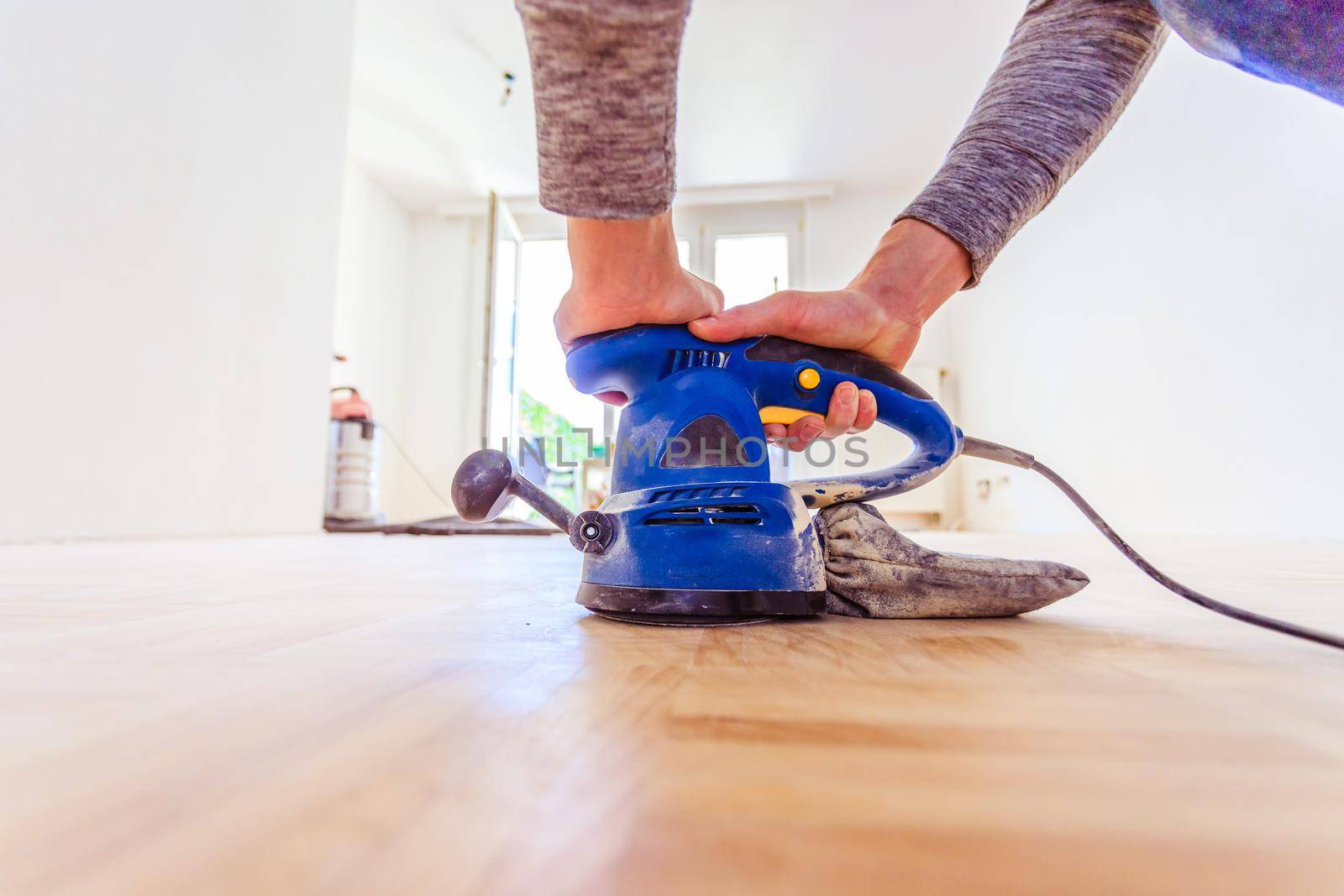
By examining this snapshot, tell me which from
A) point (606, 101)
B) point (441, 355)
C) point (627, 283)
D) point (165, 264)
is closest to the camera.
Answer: point (606, 101)

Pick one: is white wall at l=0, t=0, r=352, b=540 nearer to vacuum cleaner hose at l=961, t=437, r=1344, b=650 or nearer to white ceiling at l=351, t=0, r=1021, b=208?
white ceiling at l=351, t=0, r=1021, b=208

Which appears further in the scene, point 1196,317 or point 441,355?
point 441,355

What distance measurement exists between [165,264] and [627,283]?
2060mm

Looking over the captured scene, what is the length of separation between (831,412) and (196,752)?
0.61 meters

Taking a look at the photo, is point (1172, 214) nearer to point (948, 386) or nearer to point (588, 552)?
point (948, 386)

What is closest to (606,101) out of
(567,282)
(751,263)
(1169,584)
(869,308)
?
(869,308)

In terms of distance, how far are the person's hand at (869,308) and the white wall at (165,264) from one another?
73.3 inches

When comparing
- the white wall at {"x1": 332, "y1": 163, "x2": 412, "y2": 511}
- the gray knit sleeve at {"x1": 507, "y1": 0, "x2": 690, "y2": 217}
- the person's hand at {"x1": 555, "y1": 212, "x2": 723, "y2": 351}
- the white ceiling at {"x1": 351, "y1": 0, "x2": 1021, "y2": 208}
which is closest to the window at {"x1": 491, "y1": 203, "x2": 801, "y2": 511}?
the white ceiling at {"x1": 351, "y1": 0, "x2": 1021, "y2": 208}

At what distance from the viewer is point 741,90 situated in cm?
390

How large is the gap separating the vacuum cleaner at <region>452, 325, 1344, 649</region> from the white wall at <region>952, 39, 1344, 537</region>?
212cm

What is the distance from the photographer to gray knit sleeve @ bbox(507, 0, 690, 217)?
314 millimetres

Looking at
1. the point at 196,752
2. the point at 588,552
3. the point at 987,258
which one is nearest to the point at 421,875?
the point at 196,752

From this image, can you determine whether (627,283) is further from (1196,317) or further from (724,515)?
(1196,317)

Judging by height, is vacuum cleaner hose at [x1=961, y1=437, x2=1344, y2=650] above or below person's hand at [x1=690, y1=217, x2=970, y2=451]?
below
